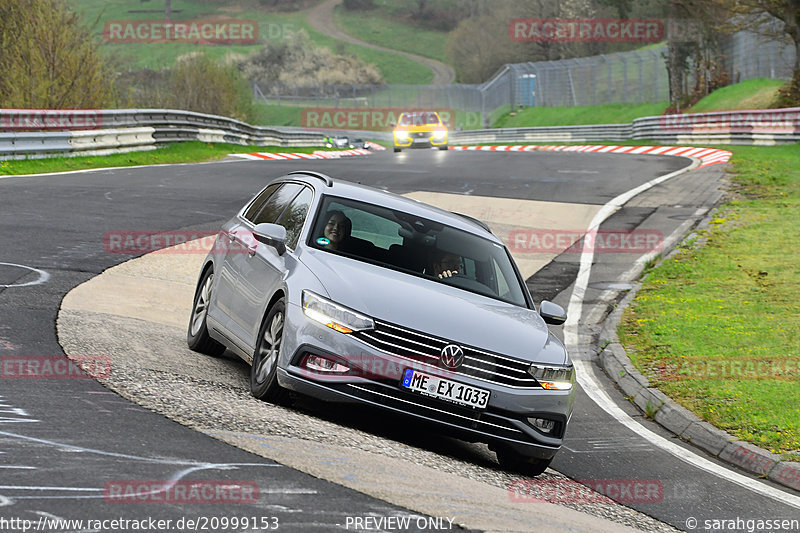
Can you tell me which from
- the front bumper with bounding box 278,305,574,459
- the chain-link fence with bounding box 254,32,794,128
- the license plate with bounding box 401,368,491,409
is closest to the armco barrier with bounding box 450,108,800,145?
the chain-link fence with bounding box 254,32,794,128

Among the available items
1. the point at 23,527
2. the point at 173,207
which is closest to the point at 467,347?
the point at 23,527

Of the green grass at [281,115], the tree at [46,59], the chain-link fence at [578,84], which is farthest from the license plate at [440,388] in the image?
the green grass at [281,115]

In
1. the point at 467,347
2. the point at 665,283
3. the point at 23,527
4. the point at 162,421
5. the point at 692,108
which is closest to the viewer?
the point at 23,527

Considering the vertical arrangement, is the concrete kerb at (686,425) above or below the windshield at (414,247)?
below

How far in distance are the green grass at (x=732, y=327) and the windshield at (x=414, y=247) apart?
2.49 m

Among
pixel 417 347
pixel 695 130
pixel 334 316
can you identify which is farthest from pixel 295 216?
pixel 695 130

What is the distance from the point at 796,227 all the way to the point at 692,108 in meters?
40.7

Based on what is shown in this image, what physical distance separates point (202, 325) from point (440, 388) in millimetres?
3206

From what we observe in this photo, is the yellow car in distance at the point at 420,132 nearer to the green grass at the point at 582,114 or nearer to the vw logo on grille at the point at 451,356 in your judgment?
the green grass at the point at 582,114

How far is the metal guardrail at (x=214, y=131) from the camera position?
2630 centimetres

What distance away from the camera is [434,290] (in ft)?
26.1

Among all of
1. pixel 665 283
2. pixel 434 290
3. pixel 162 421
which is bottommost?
pixel 665 283

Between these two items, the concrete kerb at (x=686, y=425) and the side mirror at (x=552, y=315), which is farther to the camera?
the side mirror at (x=552, y=315)

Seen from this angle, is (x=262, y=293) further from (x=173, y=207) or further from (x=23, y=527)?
(x=173, y=207)
